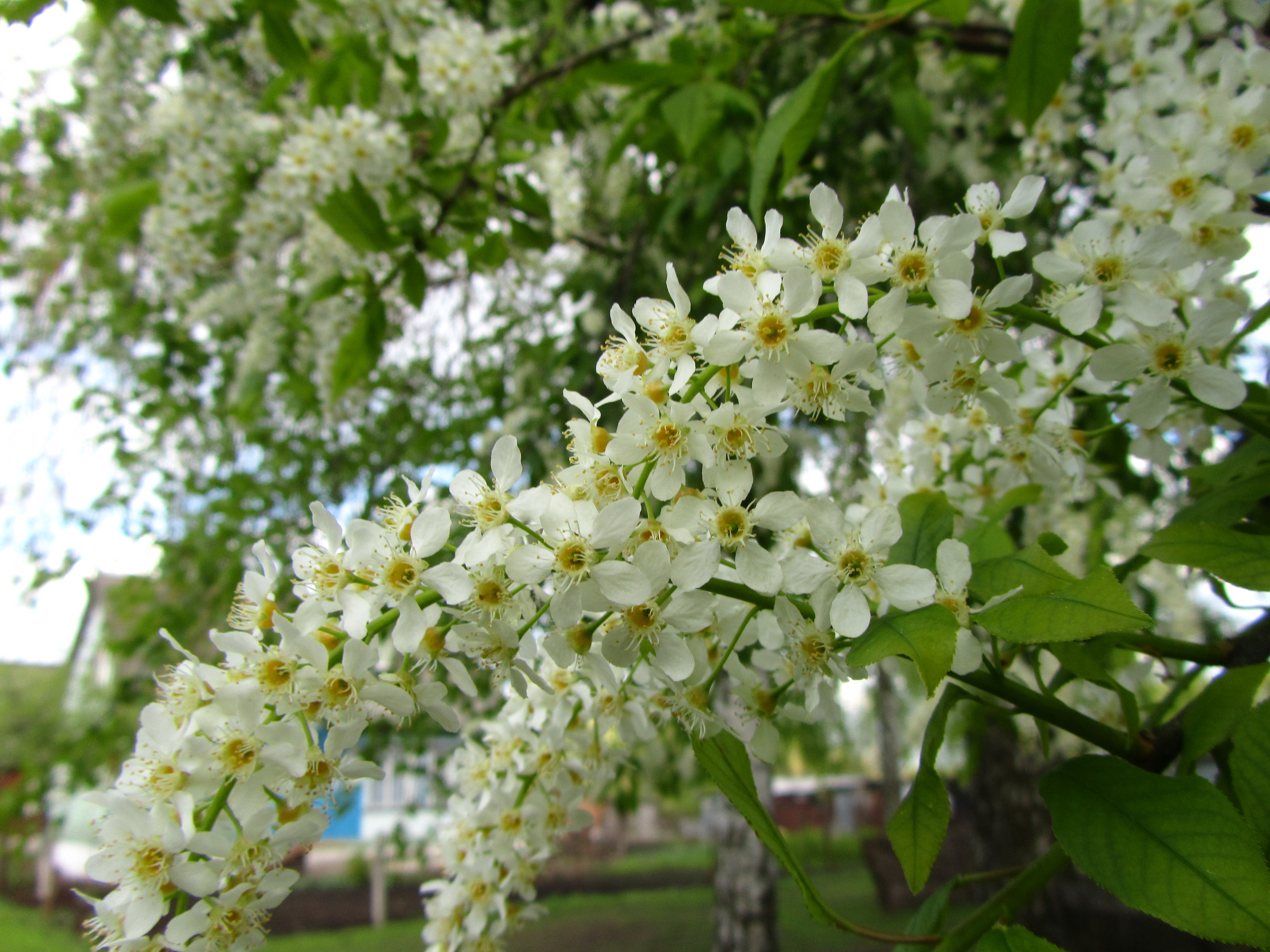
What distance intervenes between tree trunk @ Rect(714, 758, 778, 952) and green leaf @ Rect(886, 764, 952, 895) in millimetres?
2544

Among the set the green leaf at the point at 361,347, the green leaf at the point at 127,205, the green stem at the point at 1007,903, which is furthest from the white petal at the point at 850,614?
the green leaf at the point at 127,205

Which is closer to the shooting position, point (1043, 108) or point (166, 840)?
point (166, 840)

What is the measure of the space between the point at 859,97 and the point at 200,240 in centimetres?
257

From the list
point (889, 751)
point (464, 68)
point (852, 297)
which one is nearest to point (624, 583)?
point (852, 297)

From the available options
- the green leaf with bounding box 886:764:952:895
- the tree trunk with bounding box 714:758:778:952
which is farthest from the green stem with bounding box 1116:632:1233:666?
the tree trunk with bounding box 714:758:778:952

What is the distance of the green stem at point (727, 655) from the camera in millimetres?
816

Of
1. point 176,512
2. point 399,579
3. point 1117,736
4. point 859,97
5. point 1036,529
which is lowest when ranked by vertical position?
point 1117,736

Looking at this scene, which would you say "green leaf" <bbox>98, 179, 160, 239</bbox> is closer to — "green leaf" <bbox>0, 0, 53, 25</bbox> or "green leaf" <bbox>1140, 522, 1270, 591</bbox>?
"green leaf" <bbox>0, 0, 53, 25</bbox>

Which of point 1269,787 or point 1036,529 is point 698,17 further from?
point 1269,787

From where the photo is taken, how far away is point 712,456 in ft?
2.43

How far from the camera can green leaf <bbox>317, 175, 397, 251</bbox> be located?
1706 mm

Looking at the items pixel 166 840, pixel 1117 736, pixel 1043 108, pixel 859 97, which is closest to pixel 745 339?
pixel 1117 736

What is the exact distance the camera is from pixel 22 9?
43.8 inches

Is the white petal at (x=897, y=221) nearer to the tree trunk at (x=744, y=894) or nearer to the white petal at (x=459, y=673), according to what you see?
the white petal at (x=459, y=673)
